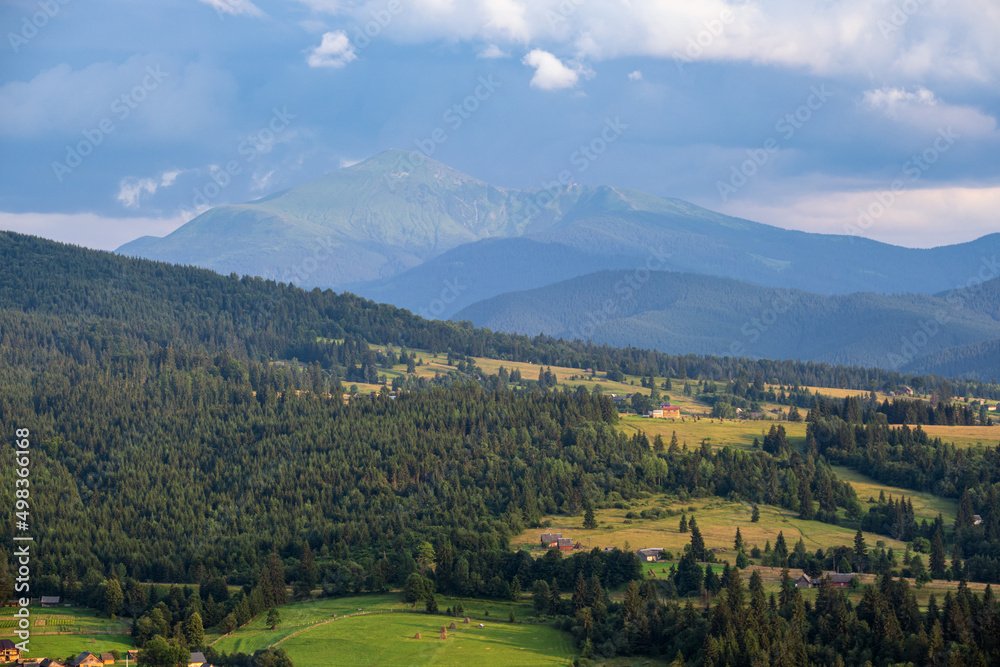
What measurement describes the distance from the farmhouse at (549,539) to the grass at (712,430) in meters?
46.0

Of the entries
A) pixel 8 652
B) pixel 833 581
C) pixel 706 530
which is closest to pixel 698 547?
pixel 706 530

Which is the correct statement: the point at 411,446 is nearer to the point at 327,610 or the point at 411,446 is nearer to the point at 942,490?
the point at 327,610

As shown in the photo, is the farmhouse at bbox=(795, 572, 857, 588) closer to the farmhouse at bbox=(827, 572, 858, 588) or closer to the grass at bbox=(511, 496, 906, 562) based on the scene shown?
the farmhouse at bbox=(827, 572, 858, 588)

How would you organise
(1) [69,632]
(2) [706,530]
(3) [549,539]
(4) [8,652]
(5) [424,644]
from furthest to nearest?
(2) [706,530]
(3) [549,539]
(1) [69,632]
(5) [424,644]
(4) [8,652]

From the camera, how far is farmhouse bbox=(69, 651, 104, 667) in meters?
90.3

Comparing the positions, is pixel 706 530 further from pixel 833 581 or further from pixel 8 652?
pixel 8 652

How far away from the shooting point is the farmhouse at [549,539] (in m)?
123

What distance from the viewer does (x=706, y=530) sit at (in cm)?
12750

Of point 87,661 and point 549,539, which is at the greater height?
point 549,539

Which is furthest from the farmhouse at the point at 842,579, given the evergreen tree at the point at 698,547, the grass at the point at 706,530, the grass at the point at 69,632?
the grass at the point at 69,632

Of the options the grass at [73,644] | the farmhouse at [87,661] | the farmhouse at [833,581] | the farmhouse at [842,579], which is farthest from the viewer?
the farmhouse at [833,581]

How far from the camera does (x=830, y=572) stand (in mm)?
108688

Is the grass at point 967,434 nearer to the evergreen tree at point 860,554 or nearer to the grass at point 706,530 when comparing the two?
the grass at point 706,530

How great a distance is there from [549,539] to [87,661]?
5170cm
